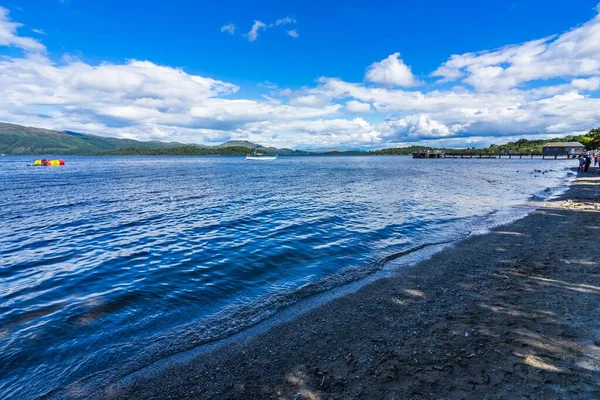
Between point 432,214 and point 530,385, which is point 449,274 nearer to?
point 530,385

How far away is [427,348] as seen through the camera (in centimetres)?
677

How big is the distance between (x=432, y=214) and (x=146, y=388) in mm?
24103

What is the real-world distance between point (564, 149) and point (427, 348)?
204m

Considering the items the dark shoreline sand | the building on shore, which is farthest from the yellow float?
the building on shore

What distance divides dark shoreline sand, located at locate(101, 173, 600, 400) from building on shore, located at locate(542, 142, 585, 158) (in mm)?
193191

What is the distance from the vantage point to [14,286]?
39.7 ft

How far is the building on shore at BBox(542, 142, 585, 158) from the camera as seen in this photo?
154 m

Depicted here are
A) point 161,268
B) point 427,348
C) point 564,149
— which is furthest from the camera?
A: point 564,149

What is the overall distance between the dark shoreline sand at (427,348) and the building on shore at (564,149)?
19319 cm

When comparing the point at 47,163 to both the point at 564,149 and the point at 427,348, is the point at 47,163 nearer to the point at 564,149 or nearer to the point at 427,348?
the point at 427,348

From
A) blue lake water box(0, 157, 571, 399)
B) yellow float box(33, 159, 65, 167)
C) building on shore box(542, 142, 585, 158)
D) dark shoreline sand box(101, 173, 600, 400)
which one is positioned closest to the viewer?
dark shoreline sand box(101, 173, 600, 400)

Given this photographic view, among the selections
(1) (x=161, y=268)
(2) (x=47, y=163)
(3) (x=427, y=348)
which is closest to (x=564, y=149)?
(3) (x=427, y=348)

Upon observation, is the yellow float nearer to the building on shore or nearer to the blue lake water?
the blue lake water

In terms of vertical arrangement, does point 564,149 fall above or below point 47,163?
above
